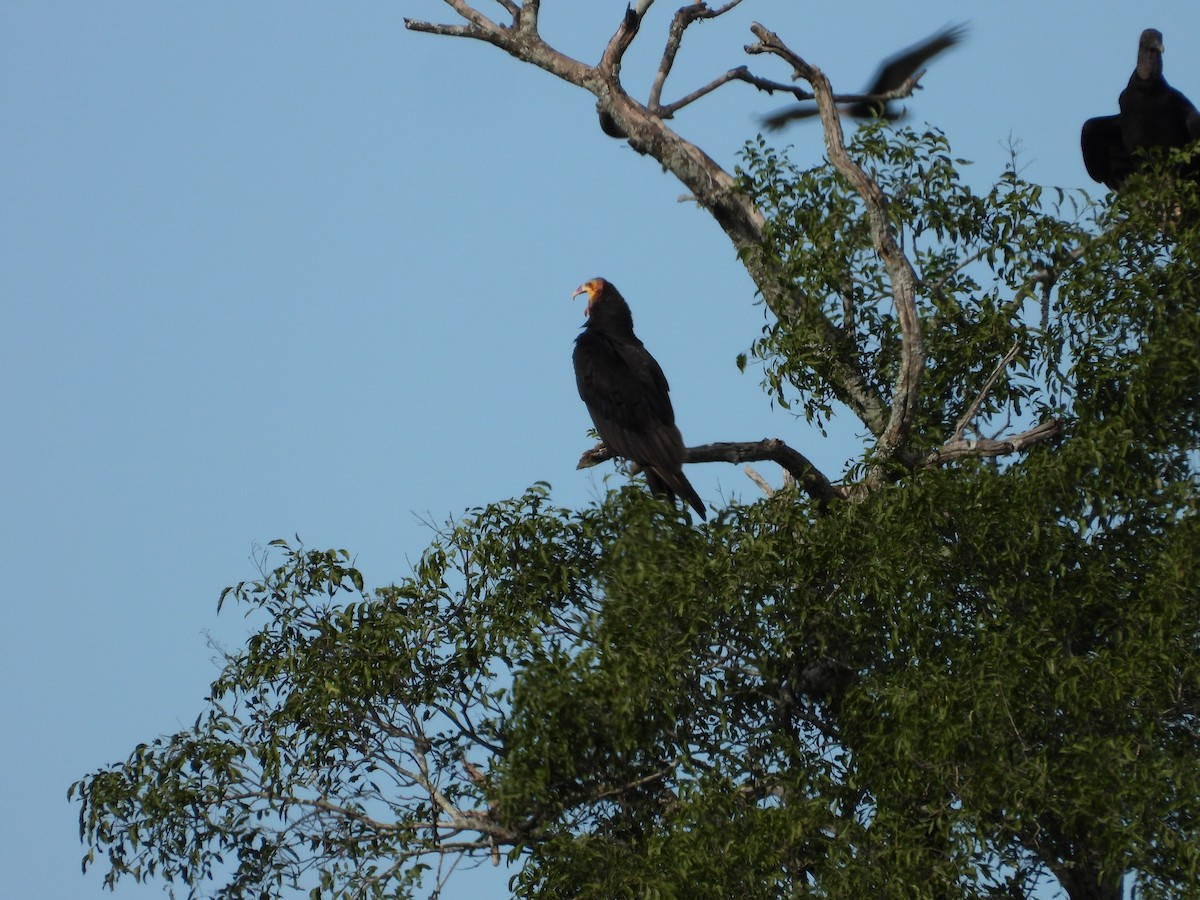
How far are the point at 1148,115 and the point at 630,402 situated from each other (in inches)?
151

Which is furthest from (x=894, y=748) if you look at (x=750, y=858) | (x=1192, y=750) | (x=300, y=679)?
(x=300, y=679)

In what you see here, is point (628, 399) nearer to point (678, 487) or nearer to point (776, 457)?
point (678, 487)

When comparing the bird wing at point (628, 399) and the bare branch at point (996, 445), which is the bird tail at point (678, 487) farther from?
the bare branch at point (996, 445)

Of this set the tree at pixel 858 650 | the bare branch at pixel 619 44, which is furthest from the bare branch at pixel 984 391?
the bare branch at pixel 619 44

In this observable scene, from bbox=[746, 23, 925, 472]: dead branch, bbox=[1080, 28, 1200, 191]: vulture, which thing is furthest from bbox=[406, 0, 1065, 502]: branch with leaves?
bbox=[1080, 28, 1200, 191]: vulture

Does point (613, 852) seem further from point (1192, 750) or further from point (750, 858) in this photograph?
point (1192, 750)

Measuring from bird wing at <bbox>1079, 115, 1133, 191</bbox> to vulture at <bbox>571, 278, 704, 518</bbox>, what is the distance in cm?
332

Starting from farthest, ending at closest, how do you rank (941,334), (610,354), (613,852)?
(610,354), (941,334), (613,852)

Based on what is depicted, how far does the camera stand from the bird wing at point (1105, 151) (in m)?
10.6

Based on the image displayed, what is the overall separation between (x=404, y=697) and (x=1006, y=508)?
3.14 m

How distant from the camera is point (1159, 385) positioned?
25.8ft

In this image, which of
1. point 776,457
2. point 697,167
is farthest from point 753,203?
point 776,457

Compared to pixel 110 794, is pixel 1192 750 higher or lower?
lower

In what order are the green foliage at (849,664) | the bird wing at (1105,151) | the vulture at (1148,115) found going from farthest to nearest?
1. the bird wing at (1105,151)
2. the vulture at (1148,115)
3. the green foliage at (849,664)
